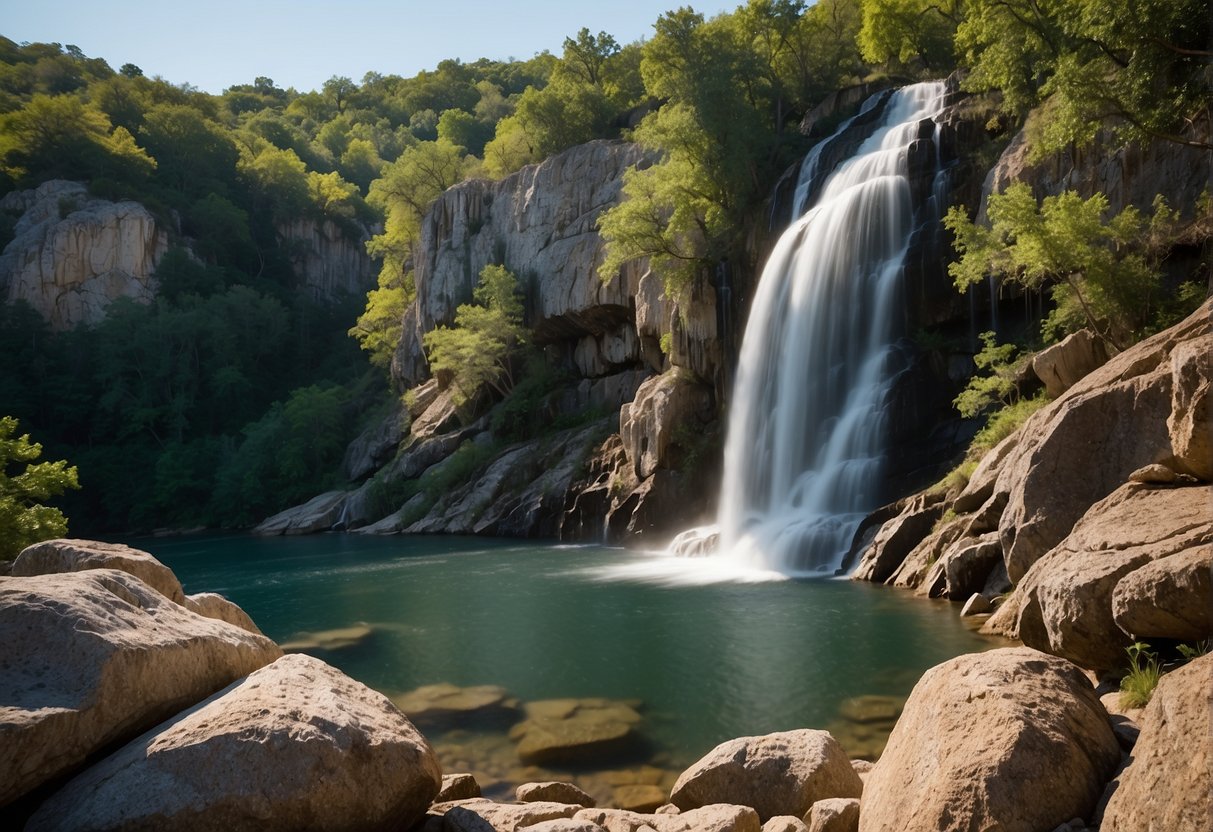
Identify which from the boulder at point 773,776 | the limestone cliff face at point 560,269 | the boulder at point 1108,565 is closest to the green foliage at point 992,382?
the boulder at point 1108,565

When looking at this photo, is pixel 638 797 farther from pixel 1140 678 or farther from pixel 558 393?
Result: pixel 558 393

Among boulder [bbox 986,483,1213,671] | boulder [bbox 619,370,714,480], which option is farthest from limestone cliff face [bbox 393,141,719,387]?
boulder [bbox 986,483,1213,671]

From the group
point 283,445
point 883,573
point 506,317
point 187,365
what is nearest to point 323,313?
point 187,365

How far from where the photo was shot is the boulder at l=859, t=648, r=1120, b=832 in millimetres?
4922

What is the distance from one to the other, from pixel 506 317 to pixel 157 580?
40277mm

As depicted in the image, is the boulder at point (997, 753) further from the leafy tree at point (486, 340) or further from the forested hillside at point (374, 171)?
the leafy tree at point (486, 340)

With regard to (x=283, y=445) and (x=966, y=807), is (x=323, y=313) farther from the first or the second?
(x=966, y=807)

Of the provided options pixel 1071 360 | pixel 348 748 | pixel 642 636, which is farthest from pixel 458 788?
pixel 1071 360

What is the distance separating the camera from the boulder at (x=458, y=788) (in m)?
7.81

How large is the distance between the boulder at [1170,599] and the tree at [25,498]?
682 inches

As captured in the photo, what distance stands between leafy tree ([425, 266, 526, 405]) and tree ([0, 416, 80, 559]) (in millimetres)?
30132

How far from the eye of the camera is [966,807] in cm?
494

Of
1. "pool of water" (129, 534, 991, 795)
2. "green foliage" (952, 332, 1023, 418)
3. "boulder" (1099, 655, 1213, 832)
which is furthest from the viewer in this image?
"green foliage" (952, 332, 1023, 418)

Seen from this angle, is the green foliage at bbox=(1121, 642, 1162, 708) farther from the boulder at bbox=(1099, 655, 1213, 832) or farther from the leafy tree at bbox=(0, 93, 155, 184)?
the leafy tree at bbox=(0, 93, 155, 184)
